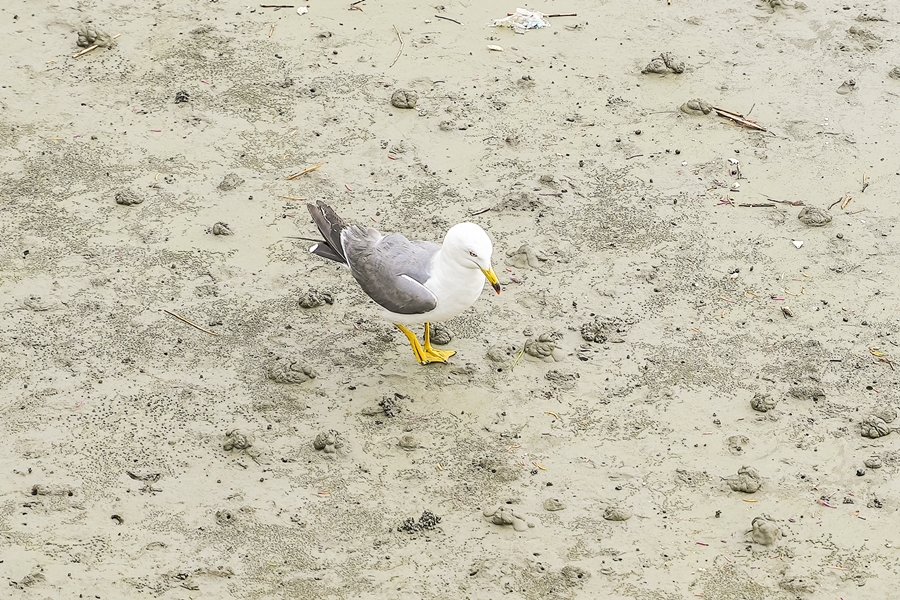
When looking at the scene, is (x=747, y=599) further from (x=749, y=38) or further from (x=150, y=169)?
(x=749, y=38)

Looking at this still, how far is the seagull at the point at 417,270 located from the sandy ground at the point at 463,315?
0.41 m

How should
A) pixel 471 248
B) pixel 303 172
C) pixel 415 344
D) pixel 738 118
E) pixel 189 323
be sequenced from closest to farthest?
1. pixel 471 248
2. pixel 415 344
3. pixel 189 323
4. pixel 303 172
5. pixel 738 118

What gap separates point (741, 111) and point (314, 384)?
4.31 metres

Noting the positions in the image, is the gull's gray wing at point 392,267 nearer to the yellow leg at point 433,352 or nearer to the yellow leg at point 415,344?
the yellow leg at point 415,344

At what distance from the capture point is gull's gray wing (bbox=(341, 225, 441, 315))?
5926mm

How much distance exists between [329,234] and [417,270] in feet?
2.27

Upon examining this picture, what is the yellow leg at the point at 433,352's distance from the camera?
6.30 m

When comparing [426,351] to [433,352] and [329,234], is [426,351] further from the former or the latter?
[329,234]

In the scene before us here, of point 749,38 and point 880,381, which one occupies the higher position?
point 749,38

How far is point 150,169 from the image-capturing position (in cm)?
759

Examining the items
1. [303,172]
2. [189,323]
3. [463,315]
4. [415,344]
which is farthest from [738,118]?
[189,323]

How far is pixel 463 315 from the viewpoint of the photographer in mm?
6684

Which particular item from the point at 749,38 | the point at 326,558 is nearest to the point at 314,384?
the point at 326,558

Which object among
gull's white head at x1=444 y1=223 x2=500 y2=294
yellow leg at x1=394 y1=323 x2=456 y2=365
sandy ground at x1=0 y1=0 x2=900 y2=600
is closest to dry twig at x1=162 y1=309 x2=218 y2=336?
sandy ground at x1=0 y1=0 x2=900 y2=600
